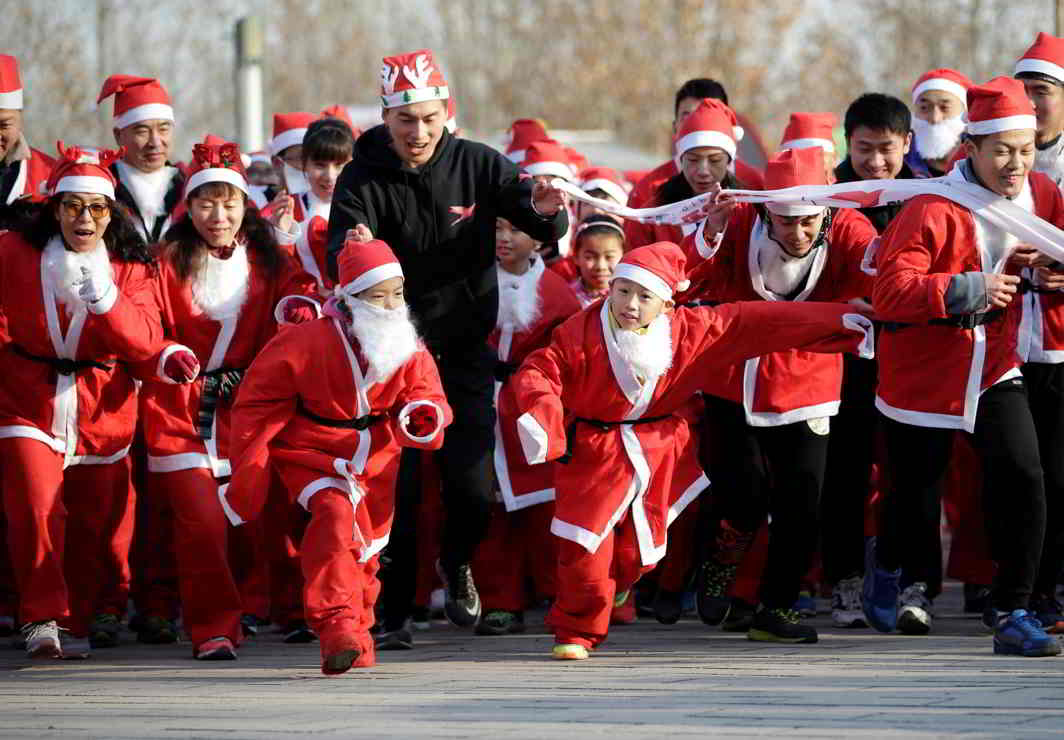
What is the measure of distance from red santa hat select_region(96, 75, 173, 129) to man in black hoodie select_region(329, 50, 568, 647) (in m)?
1.70

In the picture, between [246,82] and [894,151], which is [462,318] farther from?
[246,82]

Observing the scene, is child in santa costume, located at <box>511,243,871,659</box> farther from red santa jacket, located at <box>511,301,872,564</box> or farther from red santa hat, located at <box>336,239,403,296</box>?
red santa hat, located at <box>336,239,403,296</box>

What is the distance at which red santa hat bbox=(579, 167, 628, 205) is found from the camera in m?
10.9

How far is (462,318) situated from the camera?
841 cm

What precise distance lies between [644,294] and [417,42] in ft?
158

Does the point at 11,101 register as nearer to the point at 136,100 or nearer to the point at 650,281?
the point at 136,100

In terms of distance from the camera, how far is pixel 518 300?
9.16m

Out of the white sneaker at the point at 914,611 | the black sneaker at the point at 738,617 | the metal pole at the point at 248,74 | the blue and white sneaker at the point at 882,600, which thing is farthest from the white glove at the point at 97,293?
the metal pole at the point at 248,74

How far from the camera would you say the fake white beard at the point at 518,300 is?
912 cm

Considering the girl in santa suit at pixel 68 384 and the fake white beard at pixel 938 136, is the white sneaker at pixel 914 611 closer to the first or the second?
the fake white beard at pixel 938 136

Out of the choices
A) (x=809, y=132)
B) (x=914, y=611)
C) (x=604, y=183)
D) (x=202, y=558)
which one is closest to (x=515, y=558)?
(x=202, y=558)

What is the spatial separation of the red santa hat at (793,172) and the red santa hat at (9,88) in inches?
148

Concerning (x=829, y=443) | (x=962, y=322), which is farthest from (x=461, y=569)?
(x=962, y=322)

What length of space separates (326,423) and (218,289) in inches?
41.4
